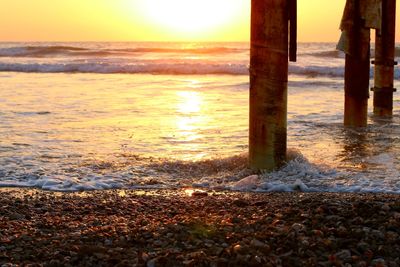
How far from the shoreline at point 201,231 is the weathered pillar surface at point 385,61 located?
5.16 meters

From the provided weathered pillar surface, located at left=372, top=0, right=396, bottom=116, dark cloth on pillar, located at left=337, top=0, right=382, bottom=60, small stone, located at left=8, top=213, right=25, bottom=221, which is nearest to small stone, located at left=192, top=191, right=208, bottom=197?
small stone, located at left=8, top=213, right=25, bottom=221

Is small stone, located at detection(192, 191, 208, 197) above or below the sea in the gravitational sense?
below

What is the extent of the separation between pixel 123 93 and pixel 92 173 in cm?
952

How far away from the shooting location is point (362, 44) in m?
8.23

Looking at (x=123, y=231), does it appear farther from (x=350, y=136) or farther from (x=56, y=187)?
(x=350, y=136)

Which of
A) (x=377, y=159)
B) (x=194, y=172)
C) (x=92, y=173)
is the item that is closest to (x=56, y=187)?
(x=92, y=173)

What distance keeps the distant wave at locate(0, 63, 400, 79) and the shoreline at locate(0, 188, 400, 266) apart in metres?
20.1

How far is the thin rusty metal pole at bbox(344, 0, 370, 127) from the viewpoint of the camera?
26.8 feet

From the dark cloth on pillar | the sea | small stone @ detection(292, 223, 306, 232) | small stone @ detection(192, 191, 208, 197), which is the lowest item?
small stone @ detection(192, 191, 208, 197)

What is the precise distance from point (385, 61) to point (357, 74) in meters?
1.71

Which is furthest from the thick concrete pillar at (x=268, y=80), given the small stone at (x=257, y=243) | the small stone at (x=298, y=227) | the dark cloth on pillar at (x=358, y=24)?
the dark cloth on pillar at (x=358, y=24)

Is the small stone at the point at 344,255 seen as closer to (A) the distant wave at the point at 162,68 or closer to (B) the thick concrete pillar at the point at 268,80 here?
(B) the thick concrete pillar at the point at 268,80

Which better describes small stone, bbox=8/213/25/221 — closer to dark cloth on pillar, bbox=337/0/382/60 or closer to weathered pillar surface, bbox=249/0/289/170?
weathered pillar surface, bbox=249/0/289/170

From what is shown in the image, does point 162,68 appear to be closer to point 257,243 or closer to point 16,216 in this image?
point 16,216
